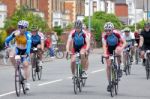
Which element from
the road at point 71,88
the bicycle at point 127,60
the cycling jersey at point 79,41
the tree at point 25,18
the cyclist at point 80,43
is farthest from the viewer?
the tree at point 25,18

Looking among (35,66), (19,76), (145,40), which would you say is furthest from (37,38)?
(19,76)

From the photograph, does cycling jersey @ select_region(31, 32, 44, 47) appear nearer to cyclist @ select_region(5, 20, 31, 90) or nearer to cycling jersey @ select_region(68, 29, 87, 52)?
cycling jersey @ select_region(68, 29, 87, 52)

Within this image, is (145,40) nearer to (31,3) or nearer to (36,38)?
(36,38)

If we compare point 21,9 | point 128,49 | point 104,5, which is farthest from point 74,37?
point 104,5

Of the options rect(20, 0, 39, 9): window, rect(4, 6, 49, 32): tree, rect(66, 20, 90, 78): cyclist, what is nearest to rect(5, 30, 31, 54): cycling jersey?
rect(66, 20, 90, 78): cyclist

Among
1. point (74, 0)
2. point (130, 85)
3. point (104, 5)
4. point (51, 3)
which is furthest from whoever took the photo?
point (104, 5)

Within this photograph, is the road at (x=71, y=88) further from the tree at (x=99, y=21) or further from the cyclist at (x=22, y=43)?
the tree at (x=99, y=21)

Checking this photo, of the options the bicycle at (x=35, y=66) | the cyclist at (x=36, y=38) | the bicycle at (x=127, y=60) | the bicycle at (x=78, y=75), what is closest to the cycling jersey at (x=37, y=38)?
the cyclist at (x=36, y=38)

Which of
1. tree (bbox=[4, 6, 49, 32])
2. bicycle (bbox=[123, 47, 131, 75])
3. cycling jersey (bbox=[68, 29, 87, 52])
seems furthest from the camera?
tree (bbox=[4, 6, 49, 32])

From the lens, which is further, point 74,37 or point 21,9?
point 21,9

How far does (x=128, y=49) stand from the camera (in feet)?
95.6

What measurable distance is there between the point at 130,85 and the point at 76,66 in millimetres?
3909

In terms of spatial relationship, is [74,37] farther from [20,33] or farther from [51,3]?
[51,3]

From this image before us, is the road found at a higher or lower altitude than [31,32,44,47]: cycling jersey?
lower
